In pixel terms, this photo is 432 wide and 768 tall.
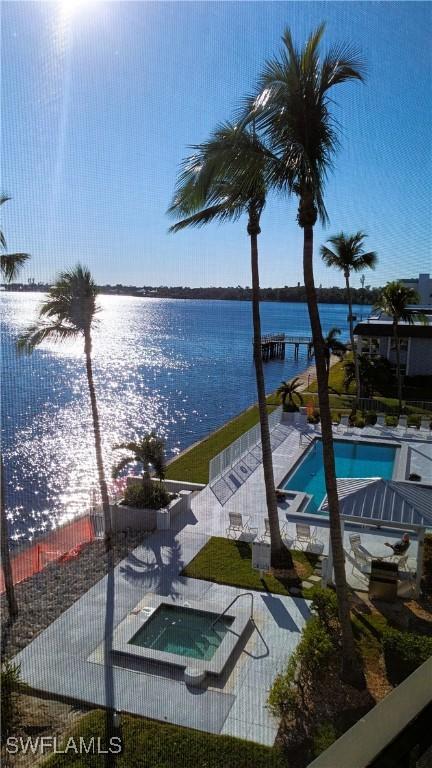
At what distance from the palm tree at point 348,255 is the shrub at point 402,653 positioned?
26.6 ft

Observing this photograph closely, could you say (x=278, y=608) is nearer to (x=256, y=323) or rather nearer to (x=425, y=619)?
(x=425, y=619)

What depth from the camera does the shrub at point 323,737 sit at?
231 cm

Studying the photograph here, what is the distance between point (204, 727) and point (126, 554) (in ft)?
7.93

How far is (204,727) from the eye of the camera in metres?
2.76

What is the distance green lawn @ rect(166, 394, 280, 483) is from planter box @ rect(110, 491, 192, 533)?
63.1 inches

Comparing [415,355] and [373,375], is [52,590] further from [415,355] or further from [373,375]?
[415,355]

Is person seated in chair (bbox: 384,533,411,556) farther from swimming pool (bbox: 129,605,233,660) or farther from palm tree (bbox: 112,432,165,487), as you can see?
palm tree (bbox: 112,432,165,487)

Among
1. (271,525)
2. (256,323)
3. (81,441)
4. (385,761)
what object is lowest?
(81,441)

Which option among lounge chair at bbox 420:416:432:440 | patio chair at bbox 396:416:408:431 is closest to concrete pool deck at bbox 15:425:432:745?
lounge chair at bbox 420:416:432:440

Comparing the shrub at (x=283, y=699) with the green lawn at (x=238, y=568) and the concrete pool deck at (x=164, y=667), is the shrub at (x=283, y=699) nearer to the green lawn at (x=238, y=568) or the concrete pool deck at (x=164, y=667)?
the concrete pool deck at (x=164, y=667)

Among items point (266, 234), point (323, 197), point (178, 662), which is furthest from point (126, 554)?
point (323, 197)

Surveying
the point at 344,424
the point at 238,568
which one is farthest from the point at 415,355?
the point at 238,568

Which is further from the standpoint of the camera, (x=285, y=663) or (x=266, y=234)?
(x=266, y=234)
